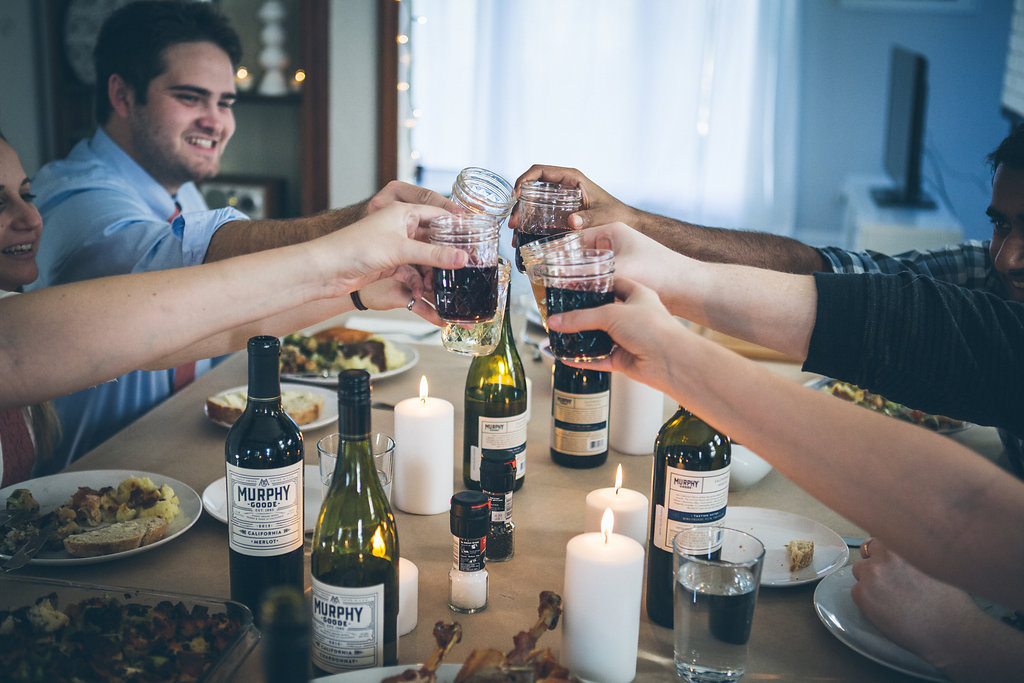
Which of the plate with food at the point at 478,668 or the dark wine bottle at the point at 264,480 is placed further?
the dark wine bottle at the point at 264,480

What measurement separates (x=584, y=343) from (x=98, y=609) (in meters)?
0.63

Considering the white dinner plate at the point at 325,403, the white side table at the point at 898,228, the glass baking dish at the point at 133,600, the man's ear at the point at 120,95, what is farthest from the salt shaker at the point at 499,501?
the white side table at the point at 898,228

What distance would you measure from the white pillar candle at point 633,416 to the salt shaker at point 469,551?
2.07ft

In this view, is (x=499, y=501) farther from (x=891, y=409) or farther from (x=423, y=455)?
(x=891, y=409)

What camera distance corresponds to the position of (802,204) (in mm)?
4711

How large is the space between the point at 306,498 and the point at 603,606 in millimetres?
584

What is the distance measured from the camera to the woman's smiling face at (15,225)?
1747mm

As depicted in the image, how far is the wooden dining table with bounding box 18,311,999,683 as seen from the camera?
1.02 metres

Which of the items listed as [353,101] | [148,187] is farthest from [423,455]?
[353,101]

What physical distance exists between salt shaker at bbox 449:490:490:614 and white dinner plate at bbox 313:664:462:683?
0.19 meters

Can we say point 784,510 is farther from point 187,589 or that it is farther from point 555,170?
point 187,589

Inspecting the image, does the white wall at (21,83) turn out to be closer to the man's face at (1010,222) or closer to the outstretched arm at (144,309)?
the outstretched arm at (144,309)

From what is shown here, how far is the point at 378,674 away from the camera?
0.89 meters

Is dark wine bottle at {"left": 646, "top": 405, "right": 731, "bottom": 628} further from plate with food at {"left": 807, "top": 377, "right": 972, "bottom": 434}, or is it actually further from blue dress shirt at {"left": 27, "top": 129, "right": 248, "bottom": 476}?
blue dress shirt at {"left": 27, "top": 129, "right": 248, "bottom": 476}
